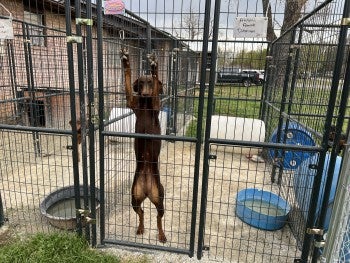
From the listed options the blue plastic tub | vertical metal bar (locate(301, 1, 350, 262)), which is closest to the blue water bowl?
the blue plastic tub

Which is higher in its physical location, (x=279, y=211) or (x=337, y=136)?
(x=337, y=136)

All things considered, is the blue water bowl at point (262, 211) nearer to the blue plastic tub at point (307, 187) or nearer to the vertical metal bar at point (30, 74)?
the blue plastic tub at point (307, 187)

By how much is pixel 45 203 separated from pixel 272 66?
14.4 feet

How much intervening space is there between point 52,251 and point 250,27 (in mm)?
2577

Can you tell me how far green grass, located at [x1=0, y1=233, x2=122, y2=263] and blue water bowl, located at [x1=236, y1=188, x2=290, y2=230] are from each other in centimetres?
152

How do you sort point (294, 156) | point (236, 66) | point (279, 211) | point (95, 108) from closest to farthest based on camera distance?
point (95, 108) → point (236, 66) → point (279, 211) → point (294, 156)

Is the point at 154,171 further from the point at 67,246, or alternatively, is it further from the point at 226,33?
the point at 226,33

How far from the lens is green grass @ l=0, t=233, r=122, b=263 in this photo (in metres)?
2.51

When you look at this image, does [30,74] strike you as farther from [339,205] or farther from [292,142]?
[339,205]

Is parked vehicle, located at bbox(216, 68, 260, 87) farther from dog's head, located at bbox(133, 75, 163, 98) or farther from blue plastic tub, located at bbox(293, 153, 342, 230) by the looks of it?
blue plastic tub, located at bbox(293, 153, 342, 230)

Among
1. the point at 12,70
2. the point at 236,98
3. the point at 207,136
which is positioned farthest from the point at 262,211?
the point at 12,70

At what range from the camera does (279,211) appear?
339cm

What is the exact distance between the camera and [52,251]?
2.59m

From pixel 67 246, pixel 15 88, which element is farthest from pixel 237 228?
pixel 15 88
